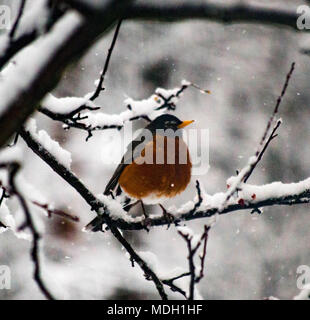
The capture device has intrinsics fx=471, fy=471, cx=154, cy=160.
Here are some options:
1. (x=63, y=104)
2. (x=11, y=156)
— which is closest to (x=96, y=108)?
(x=63, y=104)

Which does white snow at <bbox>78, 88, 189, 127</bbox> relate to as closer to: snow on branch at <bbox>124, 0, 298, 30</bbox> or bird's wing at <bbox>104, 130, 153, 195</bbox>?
bird's wing at <bbox>104, 130, 153, 195</bbox>

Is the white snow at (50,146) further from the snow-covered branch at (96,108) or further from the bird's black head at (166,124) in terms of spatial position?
the bird's black head at (166,124)

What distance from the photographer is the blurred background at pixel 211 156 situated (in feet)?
24.6

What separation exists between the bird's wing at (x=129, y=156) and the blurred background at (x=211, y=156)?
4.10 meters

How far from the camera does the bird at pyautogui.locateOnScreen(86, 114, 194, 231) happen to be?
3057 millimetres

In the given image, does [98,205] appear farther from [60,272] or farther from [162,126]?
[60,272]

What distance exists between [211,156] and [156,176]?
20.7 ft

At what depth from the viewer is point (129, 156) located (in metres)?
3.21

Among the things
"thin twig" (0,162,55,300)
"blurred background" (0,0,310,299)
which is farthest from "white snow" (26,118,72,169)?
"blurred background" (0,0,310,299)

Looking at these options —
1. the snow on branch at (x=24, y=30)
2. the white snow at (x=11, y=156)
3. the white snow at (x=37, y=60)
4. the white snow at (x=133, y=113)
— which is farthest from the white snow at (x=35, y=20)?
the white snow at (x=133, y=113)

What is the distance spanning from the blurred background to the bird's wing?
410 centimetres

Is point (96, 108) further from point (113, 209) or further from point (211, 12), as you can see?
point (211, 12)

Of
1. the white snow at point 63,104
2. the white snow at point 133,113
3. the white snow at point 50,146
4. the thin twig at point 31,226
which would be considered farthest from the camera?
the white snow at point 133,113

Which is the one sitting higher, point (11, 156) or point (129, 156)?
point (129, 156)
